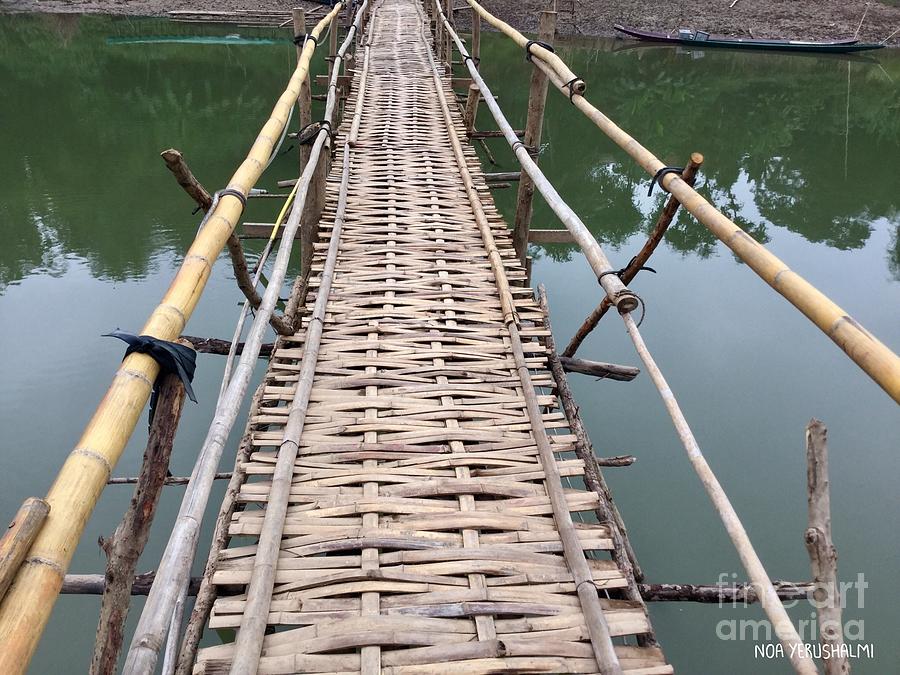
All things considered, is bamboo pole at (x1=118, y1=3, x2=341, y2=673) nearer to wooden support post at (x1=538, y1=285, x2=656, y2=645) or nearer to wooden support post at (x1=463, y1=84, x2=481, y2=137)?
wooden support post at (x1=538, y1=285, x2=656, y2=645)

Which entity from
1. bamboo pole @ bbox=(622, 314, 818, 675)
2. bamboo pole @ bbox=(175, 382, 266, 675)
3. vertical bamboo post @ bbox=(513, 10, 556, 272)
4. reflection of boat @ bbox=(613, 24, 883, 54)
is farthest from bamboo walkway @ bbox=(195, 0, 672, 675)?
reflection of boat @ bbox=(613, 24, 883, 54)

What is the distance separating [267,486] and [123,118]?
10.3 m

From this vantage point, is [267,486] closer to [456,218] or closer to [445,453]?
[445,453]

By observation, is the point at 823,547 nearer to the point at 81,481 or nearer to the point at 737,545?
the point at 737,545

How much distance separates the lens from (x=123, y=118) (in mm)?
10297

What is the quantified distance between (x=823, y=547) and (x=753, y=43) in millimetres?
17726

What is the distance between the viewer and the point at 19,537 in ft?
2.69

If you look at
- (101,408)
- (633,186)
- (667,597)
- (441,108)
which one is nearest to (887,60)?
(633,186)

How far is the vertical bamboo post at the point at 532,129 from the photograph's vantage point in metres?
3.76

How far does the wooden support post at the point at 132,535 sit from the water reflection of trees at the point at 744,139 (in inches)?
253

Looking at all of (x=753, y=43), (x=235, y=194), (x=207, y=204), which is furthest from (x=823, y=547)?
(x=753, y=43)

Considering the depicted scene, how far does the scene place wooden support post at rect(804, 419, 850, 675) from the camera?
3.74ft

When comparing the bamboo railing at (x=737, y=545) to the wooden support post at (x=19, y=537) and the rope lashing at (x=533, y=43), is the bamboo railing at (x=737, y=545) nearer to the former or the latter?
the wooden support post at (x=19, y=537)

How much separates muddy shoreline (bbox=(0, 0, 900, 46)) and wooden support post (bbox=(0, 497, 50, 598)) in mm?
18330
